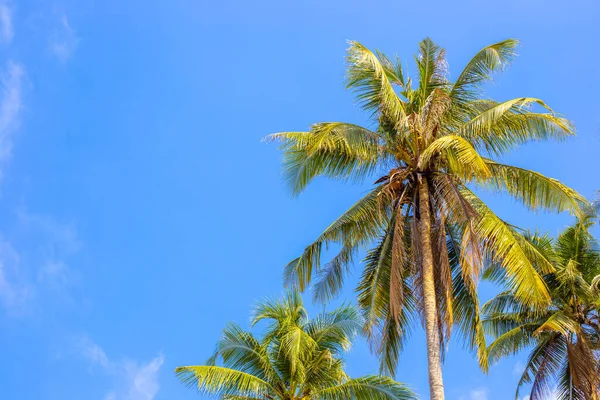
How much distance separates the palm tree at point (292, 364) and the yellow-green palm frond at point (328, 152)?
428 centimetres

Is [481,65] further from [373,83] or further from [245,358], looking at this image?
[245,358]

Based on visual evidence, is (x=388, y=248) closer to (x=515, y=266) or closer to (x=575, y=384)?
(x=515, y=266)

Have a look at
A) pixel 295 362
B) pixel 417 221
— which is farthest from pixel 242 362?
pixel 417 221

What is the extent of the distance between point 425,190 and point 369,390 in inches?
201

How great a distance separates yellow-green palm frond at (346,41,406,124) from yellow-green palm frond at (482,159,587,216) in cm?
231

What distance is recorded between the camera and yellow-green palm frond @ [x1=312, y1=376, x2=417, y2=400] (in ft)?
55.4

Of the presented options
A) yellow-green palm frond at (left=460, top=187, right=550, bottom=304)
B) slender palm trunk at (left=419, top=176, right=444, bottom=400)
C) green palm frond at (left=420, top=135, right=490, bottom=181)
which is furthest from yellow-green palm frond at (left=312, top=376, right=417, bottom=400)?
green palm frond at (left=420, top=135, right=490, bottom=181)

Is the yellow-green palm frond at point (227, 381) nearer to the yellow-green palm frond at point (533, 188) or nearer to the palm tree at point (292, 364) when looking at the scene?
the palm tree at point (292, 364)

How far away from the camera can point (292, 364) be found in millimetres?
18312

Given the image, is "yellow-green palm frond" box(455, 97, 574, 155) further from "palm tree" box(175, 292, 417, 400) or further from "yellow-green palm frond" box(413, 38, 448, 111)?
"palm tree" box(175, 292, 417, 400)

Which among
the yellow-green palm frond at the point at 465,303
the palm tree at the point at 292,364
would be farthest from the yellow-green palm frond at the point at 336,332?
the yellow-green palm frond at the point at 465,303

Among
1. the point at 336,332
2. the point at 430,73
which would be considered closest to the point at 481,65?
the point at 430,73

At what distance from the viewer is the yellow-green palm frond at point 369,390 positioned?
16.9m

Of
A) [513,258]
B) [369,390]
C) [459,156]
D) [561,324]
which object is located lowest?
[369,390]
